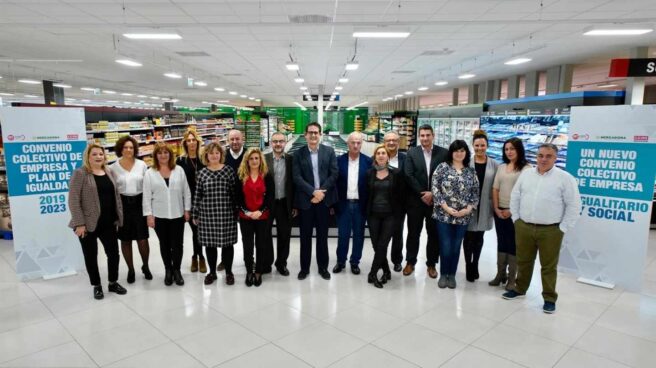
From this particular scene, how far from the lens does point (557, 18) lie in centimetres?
673

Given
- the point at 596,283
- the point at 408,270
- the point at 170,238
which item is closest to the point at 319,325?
the point at 408,270

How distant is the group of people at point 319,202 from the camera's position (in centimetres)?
351

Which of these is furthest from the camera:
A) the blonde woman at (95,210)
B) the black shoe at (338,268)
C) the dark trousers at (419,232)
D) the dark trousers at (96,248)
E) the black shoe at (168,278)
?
the black shoe at (338,268)

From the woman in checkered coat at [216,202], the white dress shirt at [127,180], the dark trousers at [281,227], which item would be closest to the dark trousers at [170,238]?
the woman in checkered coat at [216,202]

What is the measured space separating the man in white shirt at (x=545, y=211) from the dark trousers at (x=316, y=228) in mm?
1826

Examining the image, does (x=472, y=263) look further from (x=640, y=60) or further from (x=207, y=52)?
(x=207, y=52)

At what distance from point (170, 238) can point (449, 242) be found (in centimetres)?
284

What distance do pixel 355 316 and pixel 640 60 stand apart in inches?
155

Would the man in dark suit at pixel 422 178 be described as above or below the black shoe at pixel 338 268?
above

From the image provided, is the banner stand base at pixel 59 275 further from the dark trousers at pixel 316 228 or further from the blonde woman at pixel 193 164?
the dark trousers at pixel 316 228

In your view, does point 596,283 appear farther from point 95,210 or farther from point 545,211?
point 95,210

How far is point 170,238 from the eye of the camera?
3908 millimetres

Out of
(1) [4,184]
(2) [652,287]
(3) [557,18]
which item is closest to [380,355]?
(2) [652,287]

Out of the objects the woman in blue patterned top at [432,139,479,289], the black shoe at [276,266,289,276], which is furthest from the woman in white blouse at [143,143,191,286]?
the woman in blue patterned top at [432,139,479,289]
